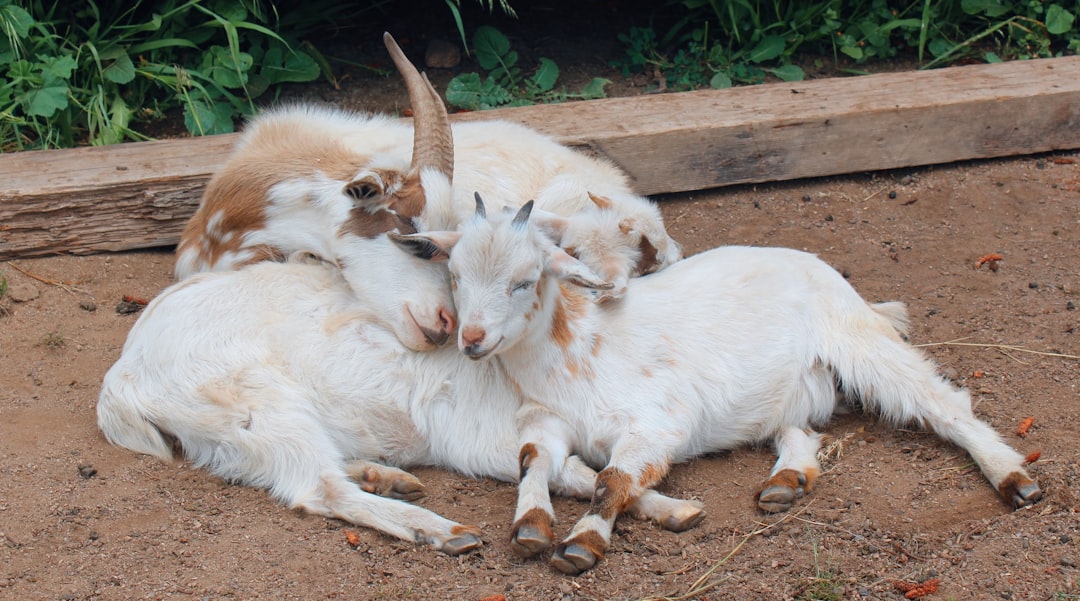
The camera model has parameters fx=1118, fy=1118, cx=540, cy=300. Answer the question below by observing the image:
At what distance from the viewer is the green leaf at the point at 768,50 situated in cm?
598

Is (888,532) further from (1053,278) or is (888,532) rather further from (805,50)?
(805,50)

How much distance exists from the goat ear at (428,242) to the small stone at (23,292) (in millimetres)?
1824

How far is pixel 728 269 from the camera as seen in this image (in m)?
3.89

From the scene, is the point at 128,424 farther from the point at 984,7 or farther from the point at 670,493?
the point at 984,7

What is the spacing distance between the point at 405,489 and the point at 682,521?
2.85 feet

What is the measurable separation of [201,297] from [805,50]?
3909 millimetres

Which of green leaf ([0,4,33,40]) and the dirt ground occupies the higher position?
green leaf ([0,4,33,40])

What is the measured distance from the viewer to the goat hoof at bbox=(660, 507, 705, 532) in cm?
323

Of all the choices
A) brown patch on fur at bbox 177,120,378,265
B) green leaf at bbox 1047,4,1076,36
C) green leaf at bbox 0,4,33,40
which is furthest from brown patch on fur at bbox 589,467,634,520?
green leaf at bbox 1047,4,1076,36

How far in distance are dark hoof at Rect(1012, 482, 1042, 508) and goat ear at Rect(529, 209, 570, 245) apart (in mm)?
1755

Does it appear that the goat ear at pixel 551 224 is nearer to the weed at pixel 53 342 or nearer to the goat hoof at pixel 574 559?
the goat hoof at pixel 574 559

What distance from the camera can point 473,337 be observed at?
3217 mm

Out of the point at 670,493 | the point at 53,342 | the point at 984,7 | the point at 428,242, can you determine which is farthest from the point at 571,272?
the point at 984,7

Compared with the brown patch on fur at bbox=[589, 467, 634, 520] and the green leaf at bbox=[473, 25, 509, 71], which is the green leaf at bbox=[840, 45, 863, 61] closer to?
the green leaf at bbox=[473, 25, 509, 71]
